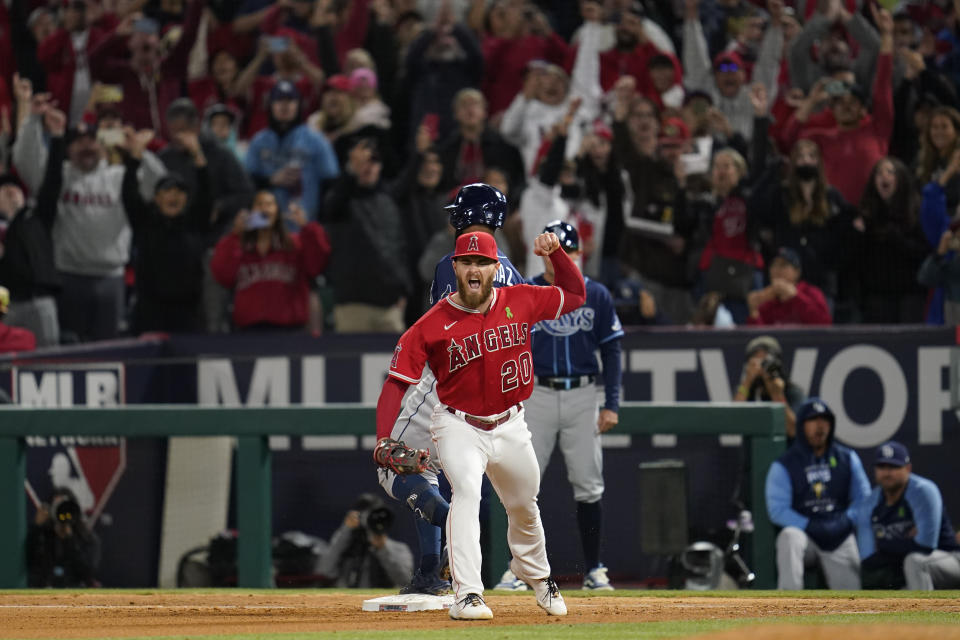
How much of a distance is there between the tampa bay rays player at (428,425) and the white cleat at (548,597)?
0.46m

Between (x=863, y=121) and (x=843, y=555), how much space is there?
3676mm

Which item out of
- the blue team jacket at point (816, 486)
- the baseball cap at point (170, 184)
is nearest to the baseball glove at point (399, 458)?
the blue team jacket at point (816, 486)

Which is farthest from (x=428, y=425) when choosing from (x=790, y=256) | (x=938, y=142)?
(x=938, y=142)

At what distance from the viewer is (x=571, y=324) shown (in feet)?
25.6

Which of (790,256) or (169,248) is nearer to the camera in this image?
(790,256)

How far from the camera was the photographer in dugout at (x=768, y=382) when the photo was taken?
369 inches

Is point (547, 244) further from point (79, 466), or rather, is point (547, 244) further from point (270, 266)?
point (270, 266)

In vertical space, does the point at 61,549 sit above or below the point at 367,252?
below

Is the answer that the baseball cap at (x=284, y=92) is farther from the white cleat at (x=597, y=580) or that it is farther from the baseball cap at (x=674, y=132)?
the white cleat at (x=597, y=580)

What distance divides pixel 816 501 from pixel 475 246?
3.73 meters

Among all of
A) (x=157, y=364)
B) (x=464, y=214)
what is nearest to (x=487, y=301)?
(x=464, y=214)

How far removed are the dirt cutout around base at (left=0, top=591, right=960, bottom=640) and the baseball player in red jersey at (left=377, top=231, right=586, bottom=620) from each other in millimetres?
365

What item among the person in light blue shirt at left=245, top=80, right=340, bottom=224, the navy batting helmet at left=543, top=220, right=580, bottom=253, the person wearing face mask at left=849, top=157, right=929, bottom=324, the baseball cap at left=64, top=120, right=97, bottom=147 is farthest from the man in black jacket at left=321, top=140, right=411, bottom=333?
the navy batting helmet at left=543, top=220, right=580, bottom=253

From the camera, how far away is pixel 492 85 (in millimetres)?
12430
